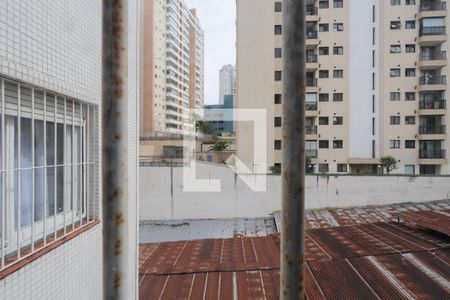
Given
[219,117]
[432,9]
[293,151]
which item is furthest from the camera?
[219,117]

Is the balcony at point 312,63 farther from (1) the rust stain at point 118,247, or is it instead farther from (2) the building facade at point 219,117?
(2) the building facade at point 219,117

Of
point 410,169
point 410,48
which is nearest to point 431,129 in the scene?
point 410,169

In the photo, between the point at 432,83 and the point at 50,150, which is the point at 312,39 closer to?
the point at 432,83

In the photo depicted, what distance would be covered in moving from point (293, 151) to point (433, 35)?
75.3ft

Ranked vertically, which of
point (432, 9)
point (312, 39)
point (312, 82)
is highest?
point (432, 9)

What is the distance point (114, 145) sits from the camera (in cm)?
135

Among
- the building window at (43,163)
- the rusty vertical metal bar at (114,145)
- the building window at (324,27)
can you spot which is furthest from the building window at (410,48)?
the rusty vertical metal bar at (114,145)

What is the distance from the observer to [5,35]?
74.6 inches

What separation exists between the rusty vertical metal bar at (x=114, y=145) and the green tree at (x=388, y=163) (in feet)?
64.6

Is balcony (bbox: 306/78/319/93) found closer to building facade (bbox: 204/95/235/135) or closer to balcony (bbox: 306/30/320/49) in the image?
balcony (bbox: 306/30/320/49)

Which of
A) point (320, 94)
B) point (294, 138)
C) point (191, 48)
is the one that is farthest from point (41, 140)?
point (191, 48)

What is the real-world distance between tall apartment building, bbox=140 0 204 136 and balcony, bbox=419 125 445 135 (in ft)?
77.3

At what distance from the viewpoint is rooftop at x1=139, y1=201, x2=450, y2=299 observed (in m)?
4.59

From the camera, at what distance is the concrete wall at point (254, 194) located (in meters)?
13.6
